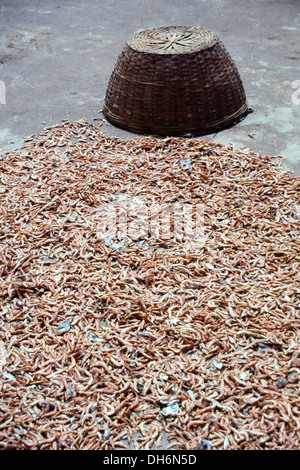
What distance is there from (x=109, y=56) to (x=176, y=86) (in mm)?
2530

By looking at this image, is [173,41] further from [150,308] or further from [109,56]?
[150,308]

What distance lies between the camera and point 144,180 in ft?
14.8

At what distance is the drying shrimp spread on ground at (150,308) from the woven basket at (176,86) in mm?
416

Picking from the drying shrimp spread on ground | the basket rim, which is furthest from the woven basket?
the drying shrimp spread on ground

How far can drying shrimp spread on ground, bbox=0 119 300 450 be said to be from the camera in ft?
8.61

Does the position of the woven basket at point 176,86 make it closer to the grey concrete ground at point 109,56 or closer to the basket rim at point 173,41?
the basket rim at point 173,41

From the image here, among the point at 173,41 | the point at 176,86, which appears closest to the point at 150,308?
the point at 176,86

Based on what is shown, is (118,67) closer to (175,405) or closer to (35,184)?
(35,184)

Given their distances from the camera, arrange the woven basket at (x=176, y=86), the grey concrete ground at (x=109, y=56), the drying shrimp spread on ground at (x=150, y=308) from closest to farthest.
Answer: the drying shrimp spread on ground at (x=150, y=308) → the woven basket at (x=176, y=86) → the grey concrete ground at (x=109, y=56)

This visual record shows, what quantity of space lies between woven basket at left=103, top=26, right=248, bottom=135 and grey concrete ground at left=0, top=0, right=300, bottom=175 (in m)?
0.21

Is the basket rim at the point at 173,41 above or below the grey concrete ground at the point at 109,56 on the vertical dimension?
above

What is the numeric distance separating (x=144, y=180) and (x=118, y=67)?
1429 mm

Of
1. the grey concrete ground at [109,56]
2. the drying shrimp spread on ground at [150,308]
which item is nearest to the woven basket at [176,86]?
the grey concrete ground at [109,56]

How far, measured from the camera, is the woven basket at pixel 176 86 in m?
5.02
